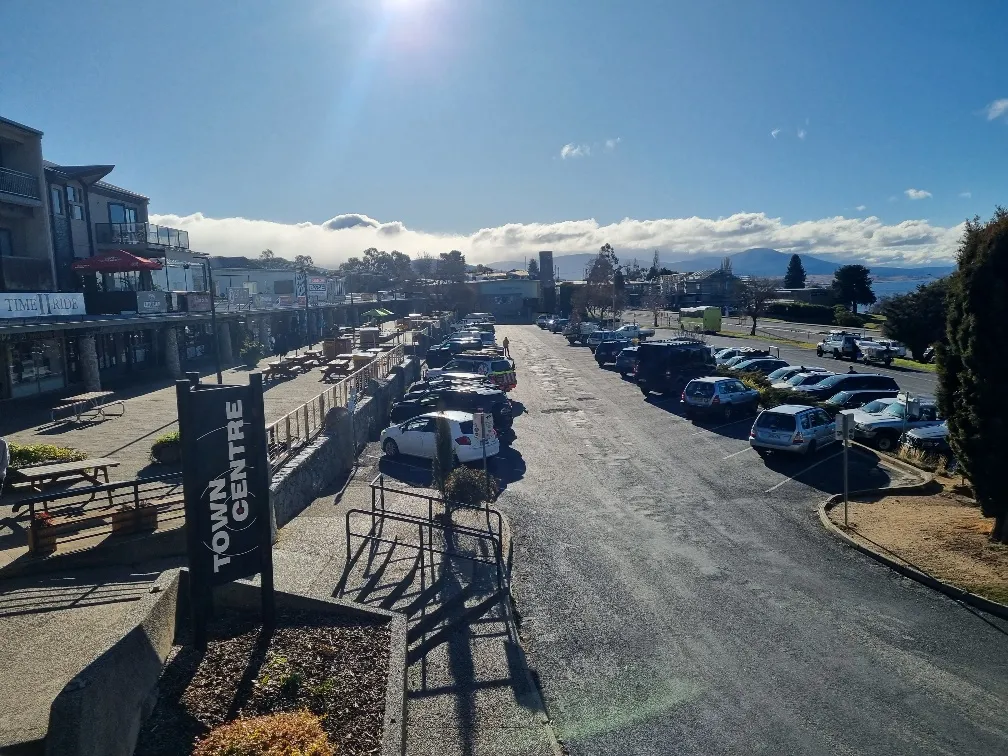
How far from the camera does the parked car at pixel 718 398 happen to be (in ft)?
79.1

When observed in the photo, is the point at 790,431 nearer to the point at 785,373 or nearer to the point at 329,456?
the point at 329,456

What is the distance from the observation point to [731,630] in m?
9.38

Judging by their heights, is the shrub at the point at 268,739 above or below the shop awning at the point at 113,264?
below

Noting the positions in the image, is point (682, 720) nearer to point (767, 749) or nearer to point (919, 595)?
point (767, 749)

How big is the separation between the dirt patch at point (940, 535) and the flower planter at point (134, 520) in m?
11.9

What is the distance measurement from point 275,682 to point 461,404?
15787 mm

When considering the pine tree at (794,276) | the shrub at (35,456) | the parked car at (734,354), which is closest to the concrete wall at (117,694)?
the shrub at (35,456)

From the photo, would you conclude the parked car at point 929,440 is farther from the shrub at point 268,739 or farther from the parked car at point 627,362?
the shrub at point 268,739

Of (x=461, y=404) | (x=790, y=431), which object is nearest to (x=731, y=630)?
(x=790, y=431)

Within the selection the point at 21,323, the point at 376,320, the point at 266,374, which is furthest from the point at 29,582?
the point at 376,320

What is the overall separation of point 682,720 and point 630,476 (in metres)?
10.3

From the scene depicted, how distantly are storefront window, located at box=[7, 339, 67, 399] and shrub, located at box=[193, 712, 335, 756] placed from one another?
22555mm

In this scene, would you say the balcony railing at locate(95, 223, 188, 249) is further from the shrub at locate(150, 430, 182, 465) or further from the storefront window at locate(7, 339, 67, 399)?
the shrub at locate(150, 430, 182, 465)

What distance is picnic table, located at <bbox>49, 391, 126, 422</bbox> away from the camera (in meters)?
20.7
